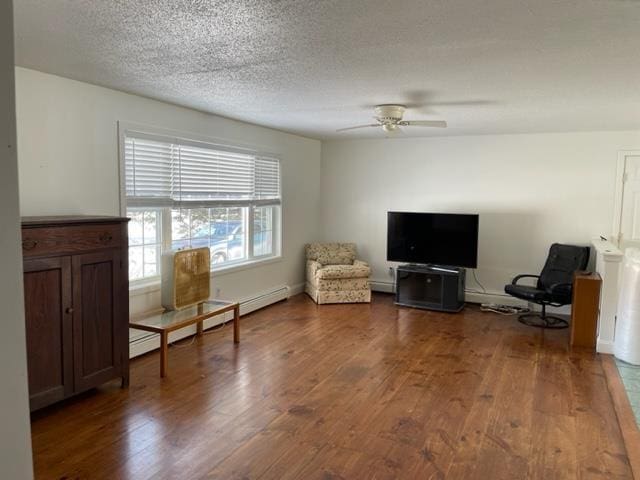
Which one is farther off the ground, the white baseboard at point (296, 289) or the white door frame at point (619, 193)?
the white door frame at point (619, 193)

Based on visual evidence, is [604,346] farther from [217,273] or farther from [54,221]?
[54,221]

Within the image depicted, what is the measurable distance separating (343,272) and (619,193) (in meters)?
3.36

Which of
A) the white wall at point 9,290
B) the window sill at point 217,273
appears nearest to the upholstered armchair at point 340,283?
the window sill at point 217,273

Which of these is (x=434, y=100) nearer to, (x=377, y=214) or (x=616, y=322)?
(x=616, y=322)

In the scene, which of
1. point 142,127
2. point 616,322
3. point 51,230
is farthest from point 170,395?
point 616,322

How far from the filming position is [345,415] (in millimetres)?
3105

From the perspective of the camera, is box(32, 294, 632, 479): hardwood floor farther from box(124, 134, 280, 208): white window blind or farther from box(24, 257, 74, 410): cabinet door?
box(124, 134, 280, 208): white window blind

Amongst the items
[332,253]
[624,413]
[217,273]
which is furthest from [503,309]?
[217,273]

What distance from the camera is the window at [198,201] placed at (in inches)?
163

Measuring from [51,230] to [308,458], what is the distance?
201cm

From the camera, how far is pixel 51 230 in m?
2.89

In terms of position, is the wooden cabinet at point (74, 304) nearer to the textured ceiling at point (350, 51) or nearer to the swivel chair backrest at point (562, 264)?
the textured ceiling at point (350, 51)

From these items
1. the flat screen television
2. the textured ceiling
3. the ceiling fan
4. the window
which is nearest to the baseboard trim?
the flat screen television

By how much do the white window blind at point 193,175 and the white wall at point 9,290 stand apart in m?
3.15
